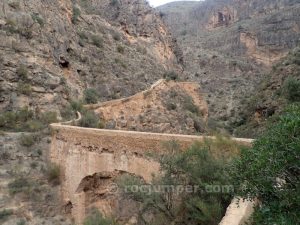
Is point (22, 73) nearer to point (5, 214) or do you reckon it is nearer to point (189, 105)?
point (5, 214)

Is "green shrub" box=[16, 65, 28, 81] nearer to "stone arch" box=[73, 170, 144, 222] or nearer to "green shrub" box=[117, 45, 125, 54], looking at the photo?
"stone arch" box=[73, 170, 144, 222]

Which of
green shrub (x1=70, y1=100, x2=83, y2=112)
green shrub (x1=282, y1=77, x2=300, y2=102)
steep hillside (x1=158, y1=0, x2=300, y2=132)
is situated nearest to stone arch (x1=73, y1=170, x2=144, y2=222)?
green shrub (x1=70, y1=100, x2=83, y2=112)

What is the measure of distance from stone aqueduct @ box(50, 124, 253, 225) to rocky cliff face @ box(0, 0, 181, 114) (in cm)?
439

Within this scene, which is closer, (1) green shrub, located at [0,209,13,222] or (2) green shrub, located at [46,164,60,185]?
(1) green shrub, located at [0,209,13,222]

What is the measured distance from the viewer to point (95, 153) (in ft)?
44.8

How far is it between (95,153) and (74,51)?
1402 cm

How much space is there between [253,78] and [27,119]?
A: 4692 cm

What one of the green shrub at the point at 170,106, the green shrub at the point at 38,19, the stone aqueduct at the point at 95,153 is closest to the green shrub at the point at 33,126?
the stone aqueduct at the point at 95,153

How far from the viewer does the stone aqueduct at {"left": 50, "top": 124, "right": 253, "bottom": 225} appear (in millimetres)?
11602

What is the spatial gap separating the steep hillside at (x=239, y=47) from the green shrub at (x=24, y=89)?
27.3 metres

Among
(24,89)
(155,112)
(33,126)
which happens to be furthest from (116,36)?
(33,126)

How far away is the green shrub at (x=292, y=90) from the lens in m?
21.1

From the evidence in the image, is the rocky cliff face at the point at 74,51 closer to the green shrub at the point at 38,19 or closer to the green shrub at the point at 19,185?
the green shrub at the point at 38,19

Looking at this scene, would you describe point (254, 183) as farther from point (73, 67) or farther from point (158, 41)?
point (158, 41)
